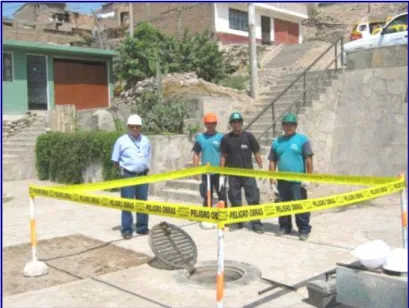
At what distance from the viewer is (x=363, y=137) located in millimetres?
11391

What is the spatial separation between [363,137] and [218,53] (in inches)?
454

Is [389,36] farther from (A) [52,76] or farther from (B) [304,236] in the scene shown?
(A) [52,76]

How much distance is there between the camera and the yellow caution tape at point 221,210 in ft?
12.1

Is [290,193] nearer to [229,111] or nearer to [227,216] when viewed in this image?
[227,216]

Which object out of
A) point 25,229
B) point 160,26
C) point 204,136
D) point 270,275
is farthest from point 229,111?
point 160,26

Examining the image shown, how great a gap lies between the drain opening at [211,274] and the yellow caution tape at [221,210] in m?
1.34

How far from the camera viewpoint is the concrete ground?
470 cm

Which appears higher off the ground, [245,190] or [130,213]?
[245,190]

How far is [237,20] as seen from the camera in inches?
1187

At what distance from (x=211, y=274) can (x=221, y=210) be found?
210 cm

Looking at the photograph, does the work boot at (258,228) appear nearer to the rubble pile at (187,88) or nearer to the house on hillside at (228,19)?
the rubble pile at (187,88)

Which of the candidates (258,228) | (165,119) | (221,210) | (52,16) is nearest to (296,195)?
(258,228)

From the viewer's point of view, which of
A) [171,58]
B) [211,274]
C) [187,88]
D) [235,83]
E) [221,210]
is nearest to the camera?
[221,210]

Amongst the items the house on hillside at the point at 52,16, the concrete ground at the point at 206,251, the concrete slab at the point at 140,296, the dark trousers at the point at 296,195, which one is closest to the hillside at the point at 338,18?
the house on hillside at the point at 52,16
